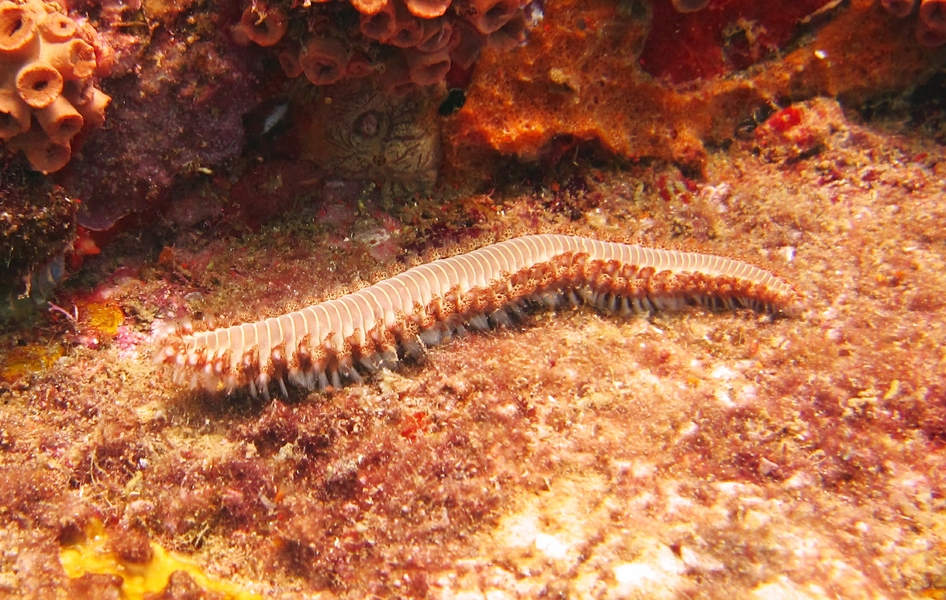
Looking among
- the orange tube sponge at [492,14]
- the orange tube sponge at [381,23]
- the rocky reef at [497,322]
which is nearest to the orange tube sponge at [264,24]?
the rocky reef at [497,322]

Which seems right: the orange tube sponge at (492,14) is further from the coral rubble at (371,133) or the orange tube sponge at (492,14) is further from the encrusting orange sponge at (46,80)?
the encrusting orange sponge at (46,80)

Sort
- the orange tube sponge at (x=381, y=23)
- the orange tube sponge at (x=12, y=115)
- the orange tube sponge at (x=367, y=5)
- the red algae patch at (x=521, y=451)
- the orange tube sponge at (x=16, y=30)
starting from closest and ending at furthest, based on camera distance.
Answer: the red algae patch at (x=521, y=451)
the orange tube sponge at (x=16, y=30)
the orange tube sponge at (x=12, y=115)
the orange tube sponge at (x=367, y=5)
the orange tube sponge at (x=381, y=23)

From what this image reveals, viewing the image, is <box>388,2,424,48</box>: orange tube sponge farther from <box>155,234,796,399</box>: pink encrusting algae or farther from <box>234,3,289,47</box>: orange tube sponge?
<box>155,234,796,399</box>: pink encrusting algae

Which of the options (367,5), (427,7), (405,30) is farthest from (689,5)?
(367,5)

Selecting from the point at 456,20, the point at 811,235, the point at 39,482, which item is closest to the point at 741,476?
the point at 811,235

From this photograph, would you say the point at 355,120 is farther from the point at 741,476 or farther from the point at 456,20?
the point at 741,476

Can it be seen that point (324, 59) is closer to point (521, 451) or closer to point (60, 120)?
point (60, 120)

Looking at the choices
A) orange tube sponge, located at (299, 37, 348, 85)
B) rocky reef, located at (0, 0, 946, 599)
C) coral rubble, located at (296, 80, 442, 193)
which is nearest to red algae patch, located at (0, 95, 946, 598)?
rocky reef, located at (0, 0, 946, 599)
